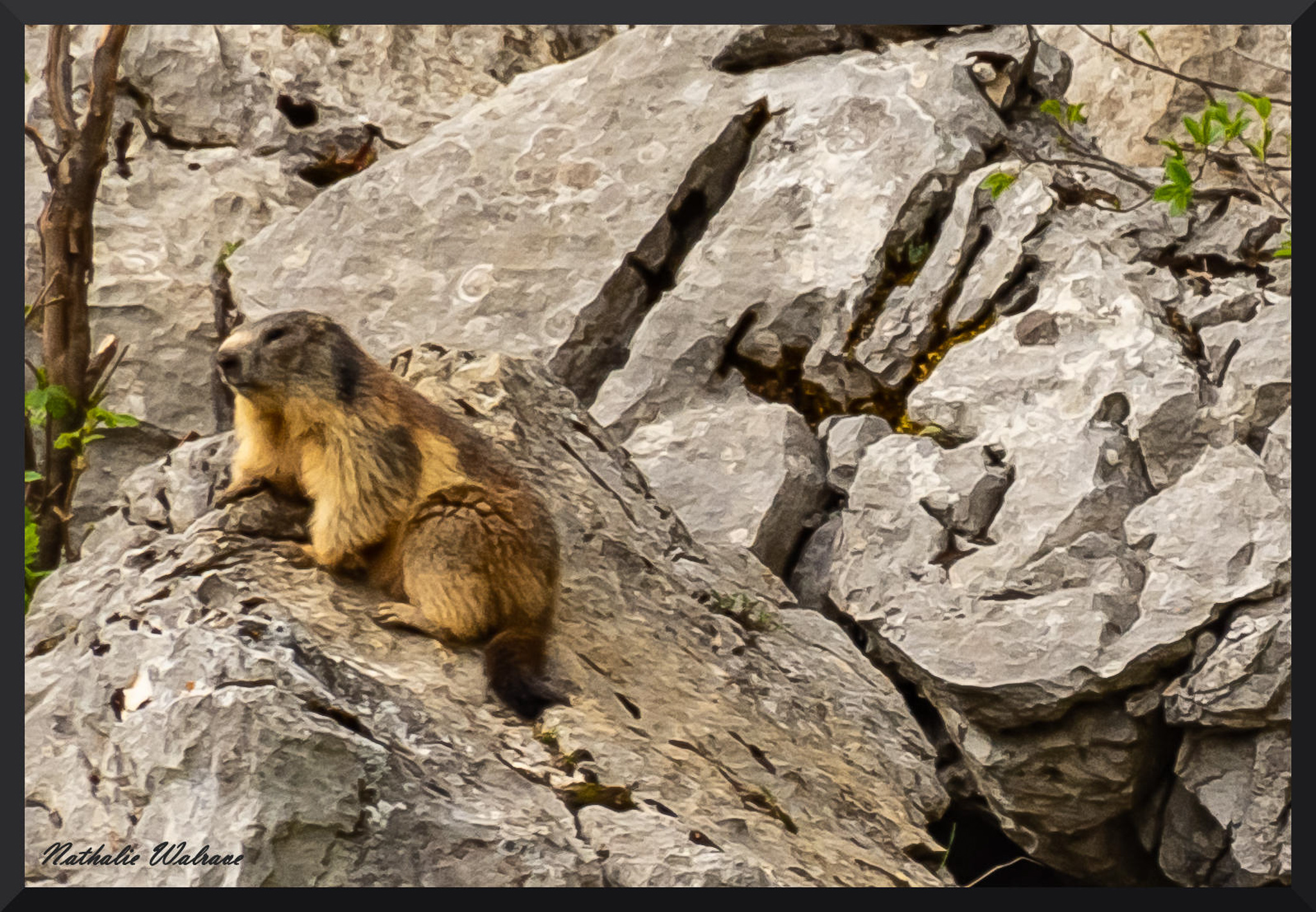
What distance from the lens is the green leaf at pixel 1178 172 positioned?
4.76 m

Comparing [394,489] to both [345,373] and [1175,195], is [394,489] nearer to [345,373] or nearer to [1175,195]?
[345,373]

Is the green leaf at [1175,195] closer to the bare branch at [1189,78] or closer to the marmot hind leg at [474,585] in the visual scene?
the bare branch at [1189,78]

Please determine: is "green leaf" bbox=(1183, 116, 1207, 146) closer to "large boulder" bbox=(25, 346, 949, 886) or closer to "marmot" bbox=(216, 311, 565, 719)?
"large boulder" bbox=(25, 346, 949, 886)

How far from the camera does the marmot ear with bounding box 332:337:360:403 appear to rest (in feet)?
12.5

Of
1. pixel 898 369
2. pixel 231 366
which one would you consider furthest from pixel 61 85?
pixel 898 369

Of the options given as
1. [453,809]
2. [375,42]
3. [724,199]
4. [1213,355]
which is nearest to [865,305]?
[724,199]

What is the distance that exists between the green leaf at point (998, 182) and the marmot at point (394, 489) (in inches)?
95.0

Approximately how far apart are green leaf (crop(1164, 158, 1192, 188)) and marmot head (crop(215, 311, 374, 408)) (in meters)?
3.05

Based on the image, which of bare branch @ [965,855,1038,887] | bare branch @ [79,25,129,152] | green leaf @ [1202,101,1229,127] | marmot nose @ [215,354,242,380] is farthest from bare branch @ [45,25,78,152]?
bare branch @ [965,855,1038,887]

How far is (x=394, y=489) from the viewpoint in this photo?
12.3 feet

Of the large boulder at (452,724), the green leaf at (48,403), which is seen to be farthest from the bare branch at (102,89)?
the large boulder at (452,724)

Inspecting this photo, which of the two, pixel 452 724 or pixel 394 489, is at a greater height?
pixel 394 489
